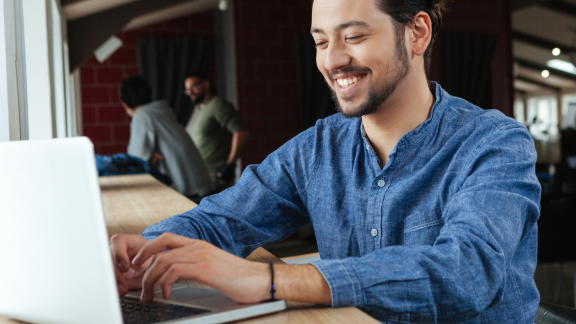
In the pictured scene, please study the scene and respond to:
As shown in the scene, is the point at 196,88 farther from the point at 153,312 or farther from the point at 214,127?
the point at 153,312

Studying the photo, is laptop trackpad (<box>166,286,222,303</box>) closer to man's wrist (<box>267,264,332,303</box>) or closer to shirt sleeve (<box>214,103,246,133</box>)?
man's wrist (<box>267,264,332,303</box>)

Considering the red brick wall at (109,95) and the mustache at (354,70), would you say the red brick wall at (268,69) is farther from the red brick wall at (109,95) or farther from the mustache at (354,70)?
the mustache at (354,70)

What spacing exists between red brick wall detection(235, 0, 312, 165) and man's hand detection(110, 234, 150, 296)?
408cm

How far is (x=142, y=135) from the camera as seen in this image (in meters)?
3.20

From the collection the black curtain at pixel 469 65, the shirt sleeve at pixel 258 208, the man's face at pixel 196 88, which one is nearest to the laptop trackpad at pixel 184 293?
the shirt sleeve at pixel 258 208

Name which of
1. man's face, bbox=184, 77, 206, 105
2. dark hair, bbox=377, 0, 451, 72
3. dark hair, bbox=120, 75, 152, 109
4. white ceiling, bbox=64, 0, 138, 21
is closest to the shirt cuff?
dark hair, bbox=377, 0, 451, 72

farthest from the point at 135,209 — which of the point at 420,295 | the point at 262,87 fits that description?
the point at 262,87

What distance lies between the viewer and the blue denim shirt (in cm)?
68

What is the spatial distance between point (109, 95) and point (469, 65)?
3879mm

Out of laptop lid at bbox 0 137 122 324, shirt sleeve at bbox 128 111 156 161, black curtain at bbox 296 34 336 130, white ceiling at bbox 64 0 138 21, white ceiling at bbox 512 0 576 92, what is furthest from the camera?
white ceiling at bbox 512 0 576 92

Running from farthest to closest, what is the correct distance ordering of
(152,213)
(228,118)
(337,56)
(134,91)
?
(228,118), (134,91), (152,213), (337,56)

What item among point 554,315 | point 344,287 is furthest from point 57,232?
point 554,315

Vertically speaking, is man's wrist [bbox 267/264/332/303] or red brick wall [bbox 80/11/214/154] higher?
red brick wall [bbox 80/11/214/154]

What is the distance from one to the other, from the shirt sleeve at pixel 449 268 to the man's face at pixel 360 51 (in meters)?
0.33
